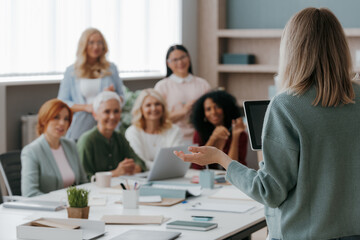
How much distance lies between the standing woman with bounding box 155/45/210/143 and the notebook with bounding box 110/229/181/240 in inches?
119

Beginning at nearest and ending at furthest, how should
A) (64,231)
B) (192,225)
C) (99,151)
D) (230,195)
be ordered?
(64,231)
(192,225)
(230,195)
(99,151)

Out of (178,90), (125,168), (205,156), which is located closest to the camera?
(205,156)

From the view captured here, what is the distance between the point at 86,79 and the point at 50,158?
5.38 feet

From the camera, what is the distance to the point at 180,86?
5730 mm

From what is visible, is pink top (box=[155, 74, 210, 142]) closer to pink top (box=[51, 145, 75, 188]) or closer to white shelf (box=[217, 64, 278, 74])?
white shelf (box=[217, 64, 278, 74])

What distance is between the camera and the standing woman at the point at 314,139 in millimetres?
1881

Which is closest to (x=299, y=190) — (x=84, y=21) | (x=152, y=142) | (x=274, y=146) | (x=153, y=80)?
(x=274, y=146)

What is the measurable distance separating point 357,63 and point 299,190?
4.88m

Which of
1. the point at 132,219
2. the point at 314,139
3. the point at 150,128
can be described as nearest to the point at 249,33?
the point at 150,128

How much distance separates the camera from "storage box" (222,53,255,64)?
23.6ft

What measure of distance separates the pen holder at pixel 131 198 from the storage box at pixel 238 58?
14.3 ft

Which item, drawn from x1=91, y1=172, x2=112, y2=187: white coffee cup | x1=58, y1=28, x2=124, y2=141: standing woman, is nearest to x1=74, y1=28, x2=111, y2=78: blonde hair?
x1=58, y1=28, x2=124, y2=141: standing woman

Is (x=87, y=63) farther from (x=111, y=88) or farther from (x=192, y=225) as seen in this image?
(x=192, y=225)

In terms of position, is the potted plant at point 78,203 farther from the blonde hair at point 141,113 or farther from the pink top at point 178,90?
the pink top at point 178,90
